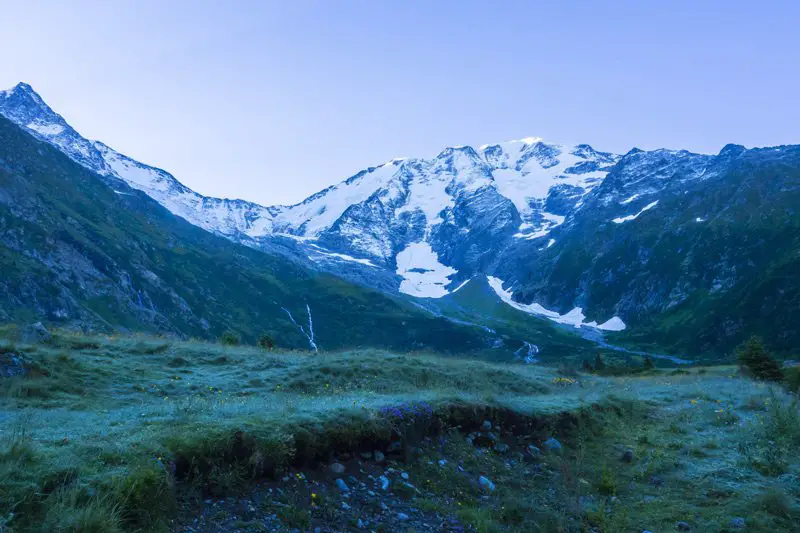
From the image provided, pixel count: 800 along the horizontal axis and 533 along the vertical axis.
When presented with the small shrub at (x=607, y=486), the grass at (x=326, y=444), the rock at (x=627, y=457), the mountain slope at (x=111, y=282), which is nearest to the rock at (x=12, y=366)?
the grass at (x=326, y=444)

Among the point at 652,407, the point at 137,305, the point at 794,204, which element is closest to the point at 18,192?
the point at 137,305

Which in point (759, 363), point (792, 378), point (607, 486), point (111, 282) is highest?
point (759, 363)

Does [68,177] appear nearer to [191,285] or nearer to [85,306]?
[191,285]

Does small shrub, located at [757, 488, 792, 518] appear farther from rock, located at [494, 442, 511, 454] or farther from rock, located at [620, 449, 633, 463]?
rock, located at [494, 442, 511, 454]

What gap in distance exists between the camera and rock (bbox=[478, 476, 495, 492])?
1091 centimetres

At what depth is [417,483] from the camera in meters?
10.5

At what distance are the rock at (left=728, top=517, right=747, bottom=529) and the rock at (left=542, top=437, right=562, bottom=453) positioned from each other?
484 centimetres

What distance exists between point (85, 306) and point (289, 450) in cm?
13431

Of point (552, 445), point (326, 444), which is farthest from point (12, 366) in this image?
point (552, 445)

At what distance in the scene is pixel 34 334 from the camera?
1945 cm

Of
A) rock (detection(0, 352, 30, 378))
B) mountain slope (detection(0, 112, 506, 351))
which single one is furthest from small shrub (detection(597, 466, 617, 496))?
mountain slope (detection(0, 112, 506, 351))

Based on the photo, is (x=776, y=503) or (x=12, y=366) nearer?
(x=776, y=503)

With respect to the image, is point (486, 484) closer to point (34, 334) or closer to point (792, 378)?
point (34, 334)

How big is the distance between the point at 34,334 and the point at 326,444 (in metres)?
15.4
